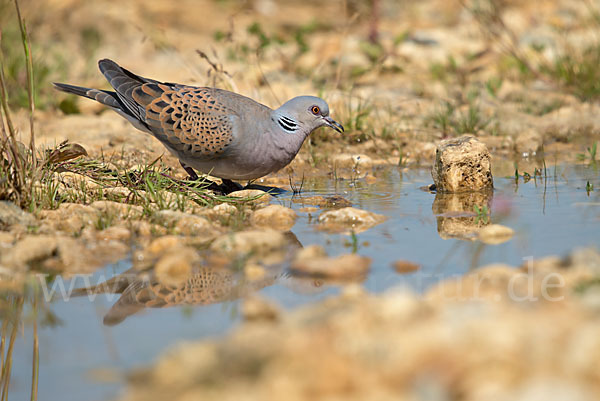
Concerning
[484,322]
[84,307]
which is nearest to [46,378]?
[84,307]

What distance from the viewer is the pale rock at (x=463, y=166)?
5.19 metres

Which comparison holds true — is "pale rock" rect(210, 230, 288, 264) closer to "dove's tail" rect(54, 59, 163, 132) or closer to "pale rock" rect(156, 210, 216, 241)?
"pale rock" rect(156, 210, 216, 241)

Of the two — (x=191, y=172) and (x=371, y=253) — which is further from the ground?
(x=191, y=172)

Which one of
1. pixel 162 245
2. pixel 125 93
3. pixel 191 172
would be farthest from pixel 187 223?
pixel 125 93

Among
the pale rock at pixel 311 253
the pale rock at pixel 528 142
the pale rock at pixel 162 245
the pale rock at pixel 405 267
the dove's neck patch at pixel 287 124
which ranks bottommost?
the pale rock at pixel 405 267

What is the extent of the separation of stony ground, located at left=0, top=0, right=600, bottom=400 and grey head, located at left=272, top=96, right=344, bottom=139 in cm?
59

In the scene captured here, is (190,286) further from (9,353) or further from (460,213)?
(460,213)

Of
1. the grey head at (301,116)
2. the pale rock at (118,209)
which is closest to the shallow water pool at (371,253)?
the grey head at (301,116)

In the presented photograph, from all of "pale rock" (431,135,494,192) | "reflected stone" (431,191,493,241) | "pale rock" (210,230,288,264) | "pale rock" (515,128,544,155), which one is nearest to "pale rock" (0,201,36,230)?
"pale rock" (210,230,288,264)

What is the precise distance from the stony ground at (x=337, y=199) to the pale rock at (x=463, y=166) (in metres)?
0.67

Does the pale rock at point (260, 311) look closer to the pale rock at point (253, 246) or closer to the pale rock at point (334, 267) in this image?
the pale rock at point (334, 267)

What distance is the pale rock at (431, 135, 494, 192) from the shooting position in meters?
5.19

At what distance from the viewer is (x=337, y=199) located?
499 centimetres

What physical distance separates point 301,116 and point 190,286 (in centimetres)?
221
